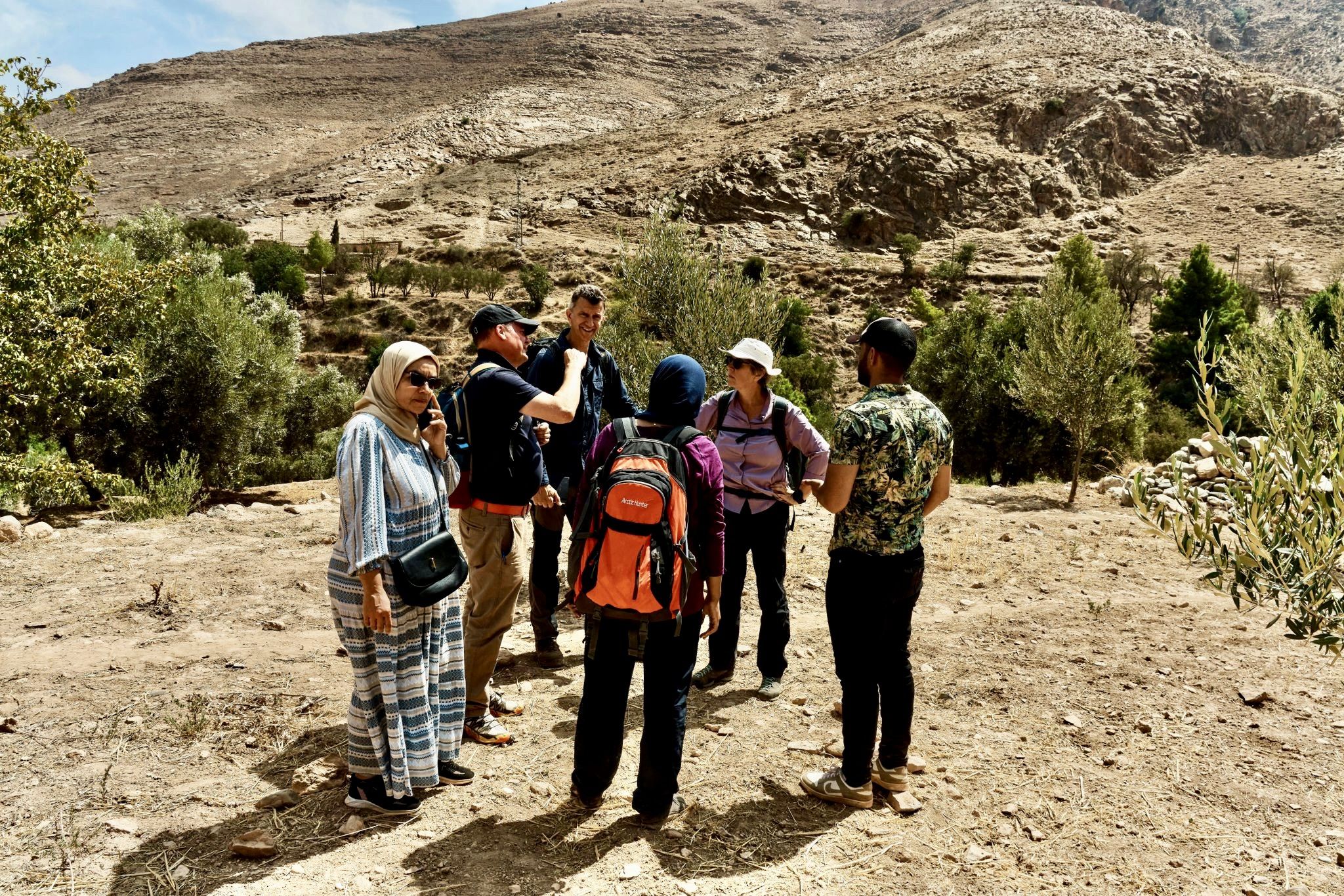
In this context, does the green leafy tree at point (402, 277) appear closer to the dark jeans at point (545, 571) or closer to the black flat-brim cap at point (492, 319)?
the dark jeans at point (545, 571)

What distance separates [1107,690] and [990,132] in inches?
2695

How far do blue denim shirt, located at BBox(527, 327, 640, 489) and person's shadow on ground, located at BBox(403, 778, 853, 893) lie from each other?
2.06m

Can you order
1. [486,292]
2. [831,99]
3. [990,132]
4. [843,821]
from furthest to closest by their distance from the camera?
[831,99] → [990,132] → [486,292] → [843,821]

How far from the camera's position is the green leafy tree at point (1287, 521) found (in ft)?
9.49

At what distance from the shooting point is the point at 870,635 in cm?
343

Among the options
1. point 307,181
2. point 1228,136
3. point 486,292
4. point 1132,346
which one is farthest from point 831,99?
point 1132,346

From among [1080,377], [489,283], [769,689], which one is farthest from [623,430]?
[489,283]

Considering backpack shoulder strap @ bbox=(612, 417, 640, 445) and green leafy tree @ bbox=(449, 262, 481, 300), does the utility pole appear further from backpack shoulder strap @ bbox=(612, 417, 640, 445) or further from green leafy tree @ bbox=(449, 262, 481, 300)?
backpack shoulder strap @ bbox=(612, 417, 640, 445)

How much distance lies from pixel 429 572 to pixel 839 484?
5.70ft

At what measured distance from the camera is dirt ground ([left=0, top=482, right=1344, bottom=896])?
322cm

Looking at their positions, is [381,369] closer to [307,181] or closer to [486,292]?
[486,292]

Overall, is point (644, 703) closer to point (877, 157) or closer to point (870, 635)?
point (870, 635)

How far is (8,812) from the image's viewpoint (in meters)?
3.41

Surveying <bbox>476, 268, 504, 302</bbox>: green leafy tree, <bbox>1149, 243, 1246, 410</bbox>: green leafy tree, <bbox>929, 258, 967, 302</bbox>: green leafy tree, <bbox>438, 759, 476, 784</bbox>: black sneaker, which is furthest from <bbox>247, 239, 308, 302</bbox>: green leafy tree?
<bbox>438, 759, 476, 784</bbox>: black sneaker
